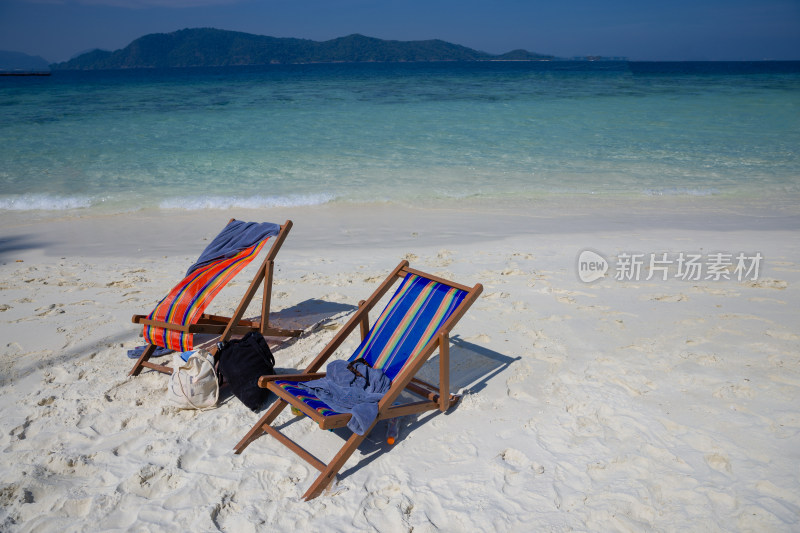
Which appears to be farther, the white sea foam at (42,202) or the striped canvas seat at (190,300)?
the white sea foam at (42,202)

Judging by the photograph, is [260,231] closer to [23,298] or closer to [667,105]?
[23,298]

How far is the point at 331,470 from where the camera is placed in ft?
8.80

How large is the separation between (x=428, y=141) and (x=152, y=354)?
37.4 feet

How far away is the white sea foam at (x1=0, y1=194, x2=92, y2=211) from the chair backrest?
8212mm

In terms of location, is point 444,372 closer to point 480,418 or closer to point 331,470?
point 480,418

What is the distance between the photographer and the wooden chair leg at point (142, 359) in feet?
12.5

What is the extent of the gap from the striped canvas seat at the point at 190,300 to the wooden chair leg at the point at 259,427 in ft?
3.11

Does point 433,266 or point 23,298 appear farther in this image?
point 433,266

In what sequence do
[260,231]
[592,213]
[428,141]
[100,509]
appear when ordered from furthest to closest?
[428,141]
[592,213]
[260,231]
[100,509]

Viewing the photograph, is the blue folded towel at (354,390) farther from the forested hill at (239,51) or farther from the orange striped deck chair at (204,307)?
the forested hill at (239,51)

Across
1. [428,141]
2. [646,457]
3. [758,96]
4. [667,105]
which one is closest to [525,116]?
[428,141]

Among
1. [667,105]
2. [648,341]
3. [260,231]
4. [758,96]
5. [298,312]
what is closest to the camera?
[648,341]

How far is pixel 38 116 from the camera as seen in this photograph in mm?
19516

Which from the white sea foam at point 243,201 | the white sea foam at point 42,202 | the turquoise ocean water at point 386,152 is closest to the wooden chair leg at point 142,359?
the white sea foam at point 243,201
